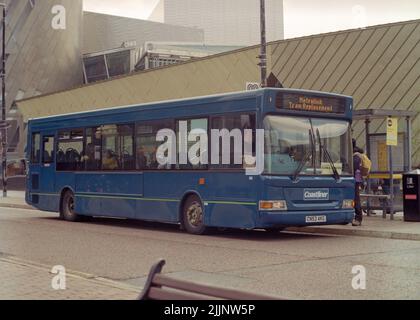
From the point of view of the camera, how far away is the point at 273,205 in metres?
13.0

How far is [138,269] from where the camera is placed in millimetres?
9375

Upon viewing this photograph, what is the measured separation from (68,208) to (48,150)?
1.87m

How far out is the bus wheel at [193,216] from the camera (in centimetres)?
1436

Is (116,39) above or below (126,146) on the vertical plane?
above

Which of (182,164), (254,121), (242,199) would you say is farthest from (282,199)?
(182,164)

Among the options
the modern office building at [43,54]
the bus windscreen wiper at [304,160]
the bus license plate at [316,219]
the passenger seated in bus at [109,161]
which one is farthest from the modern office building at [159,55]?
the bus license plate at [316,219]

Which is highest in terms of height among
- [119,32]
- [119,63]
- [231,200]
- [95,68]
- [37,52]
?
[119,32]

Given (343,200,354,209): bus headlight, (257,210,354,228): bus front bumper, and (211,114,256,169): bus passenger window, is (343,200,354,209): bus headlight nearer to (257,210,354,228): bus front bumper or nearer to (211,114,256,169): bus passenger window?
(257,210,354,228): bus front bumper

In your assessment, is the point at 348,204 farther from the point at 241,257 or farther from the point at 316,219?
the point at 241,257

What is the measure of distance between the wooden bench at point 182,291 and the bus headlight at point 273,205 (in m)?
8.66

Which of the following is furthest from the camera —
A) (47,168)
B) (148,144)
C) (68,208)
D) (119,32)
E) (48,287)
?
(119,32)

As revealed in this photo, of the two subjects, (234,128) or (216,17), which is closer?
(234,128)

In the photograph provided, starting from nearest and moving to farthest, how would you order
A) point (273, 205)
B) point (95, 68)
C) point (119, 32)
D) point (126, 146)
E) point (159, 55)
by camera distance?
point (273, 205), point (126, 146), point (159, 55), point (95, 68), point (119, 32)

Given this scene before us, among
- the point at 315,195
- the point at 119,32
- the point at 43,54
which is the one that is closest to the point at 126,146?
the point at 315,195
